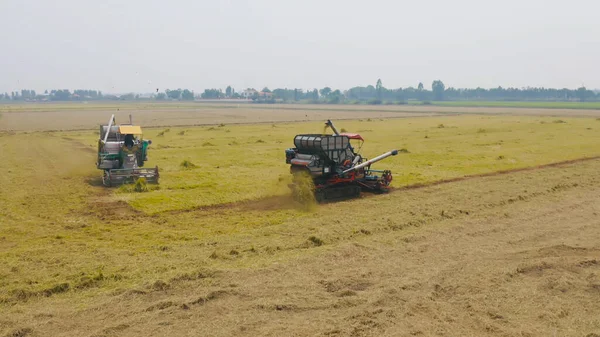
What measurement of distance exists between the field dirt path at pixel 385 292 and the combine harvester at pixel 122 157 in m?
12.2

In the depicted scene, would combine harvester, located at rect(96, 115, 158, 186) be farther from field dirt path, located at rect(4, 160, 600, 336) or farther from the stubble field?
field dirt path, located at rect(4, 160, 600, 336)

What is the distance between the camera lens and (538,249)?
53.5ft

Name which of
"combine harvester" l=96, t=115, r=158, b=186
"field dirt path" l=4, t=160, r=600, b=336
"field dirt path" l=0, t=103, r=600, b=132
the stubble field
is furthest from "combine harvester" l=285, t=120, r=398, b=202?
"field dirt path" l=0, t=103, r=600, b=132

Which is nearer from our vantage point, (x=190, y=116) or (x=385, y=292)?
(x=385, y=292)

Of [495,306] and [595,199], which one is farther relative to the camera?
[595,199]

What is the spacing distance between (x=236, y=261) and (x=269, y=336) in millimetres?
4794

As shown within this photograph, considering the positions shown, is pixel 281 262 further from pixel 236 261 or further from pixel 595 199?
pixel 595 199

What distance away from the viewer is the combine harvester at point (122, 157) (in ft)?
90.0

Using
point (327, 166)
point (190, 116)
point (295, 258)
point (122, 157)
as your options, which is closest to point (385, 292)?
point (295, 258)

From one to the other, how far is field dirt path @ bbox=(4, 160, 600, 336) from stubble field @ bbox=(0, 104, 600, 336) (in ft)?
0.16

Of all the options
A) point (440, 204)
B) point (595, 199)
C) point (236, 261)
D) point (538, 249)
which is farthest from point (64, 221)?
point (595, 199)

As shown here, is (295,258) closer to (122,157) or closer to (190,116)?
(122,157)

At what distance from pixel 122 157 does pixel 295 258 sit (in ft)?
53.2

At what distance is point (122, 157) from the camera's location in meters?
28.3
